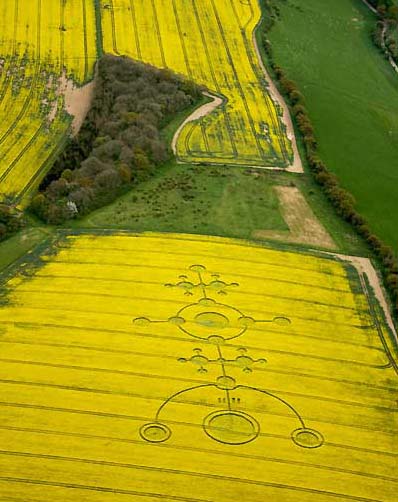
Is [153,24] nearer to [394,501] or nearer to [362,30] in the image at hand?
[362,30]

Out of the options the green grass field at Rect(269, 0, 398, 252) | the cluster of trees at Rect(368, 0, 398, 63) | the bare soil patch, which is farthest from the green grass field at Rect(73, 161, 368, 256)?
the cluster of trees at Rect(368, 0, 398, 63)

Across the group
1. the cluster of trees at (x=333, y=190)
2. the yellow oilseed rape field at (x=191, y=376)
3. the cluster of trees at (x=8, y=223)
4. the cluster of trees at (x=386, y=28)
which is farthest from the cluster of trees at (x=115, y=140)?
the cluster of trees at (x=386, y=28)

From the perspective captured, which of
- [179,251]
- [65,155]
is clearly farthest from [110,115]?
[179,251]

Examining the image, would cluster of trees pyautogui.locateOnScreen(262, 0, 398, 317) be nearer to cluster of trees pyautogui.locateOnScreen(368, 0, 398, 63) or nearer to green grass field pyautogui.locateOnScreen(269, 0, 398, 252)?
green grass field pyautogui.locateOnScreen(269, 0, 398, 252)

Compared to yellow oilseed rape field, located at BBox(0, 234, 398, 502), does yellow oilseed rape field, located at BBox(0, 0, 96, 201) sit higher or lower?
higher

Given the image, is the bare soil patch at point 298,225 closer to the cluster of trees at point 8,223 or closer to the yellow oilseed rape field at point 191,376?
the yellow oilseed rape field at point 191,376
